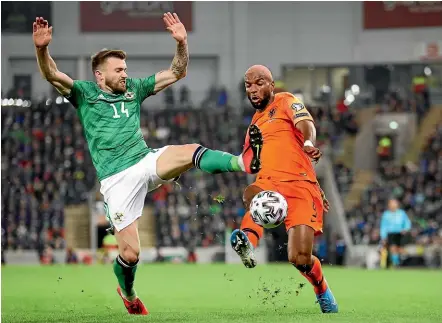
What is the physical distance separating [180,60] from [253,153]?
1743 millimetres

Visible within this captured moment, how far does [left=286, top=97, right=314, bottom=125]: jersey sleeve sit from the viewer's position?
9055mm

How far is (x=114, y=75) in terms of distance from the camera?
30.6 feet

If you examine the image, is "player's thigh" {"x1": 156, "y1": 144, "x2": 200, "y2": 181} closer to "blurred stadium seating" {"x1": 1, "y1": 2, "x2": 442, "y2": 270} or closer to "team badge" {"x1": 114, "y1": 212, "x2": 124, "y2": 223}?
"team badge" {"x1": 114, "y1": 212, "x2": 124, "y2": 223}

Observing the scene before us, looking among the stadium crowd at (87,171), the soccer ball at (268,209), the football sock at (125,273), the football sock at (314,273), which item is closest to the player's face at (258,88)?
the soccer ball at (268,209)

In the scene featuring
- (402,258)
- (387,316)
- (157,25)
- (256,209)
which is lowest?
(402,258)

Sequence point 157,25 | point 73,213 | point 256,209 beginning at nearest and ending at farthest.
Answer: point 256,209
point 73,213
point 157,25

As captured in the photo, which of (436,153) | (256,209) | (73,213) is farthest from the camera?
(436,153)

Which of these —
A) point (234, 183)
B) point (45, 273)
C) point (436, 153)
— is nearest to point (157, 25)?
point (234, 183)

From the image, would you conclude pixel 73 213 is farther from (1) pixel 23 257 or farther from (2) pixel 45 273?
(2) pixel 45 273

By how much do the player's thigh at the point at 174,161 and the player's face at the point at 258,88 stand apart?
842 millimetres

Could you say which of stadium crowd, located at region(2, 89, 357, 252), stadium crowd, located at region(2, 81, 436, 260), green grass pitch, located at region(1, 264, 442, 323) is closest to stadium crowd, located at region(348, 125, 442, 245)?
stadium crowd, located at region(2, 81, 436, 260)

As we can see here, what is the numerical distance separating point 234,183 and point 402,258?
694 centimetres

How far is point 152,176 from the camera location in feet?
29.8

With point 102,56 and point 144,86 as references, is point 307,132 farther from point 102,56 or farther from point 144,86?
point 102,56
